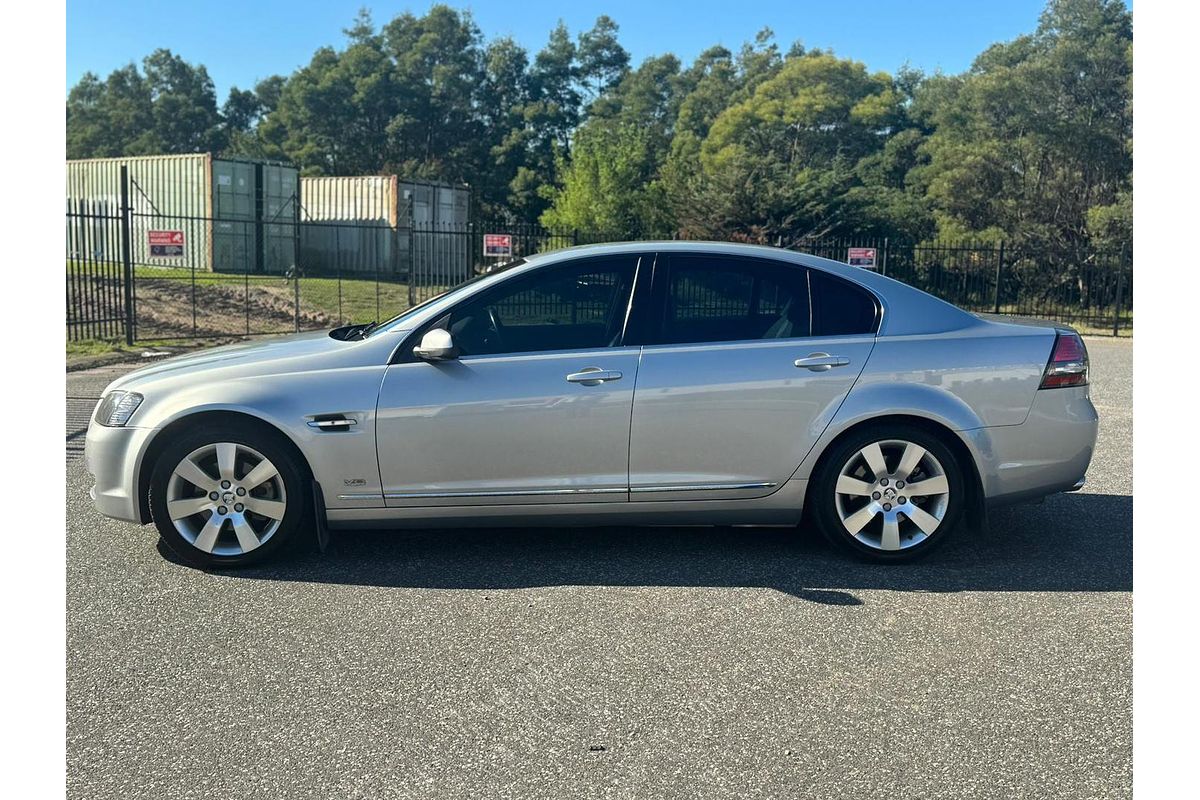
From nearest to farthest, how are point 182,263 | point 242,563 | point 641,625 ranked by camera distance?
point 641,625
point 242,563
point 182,263

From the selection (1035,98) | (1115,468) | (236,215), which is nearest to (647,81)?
(1035,98)

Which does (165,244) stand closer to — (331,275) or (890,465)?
(890,465)

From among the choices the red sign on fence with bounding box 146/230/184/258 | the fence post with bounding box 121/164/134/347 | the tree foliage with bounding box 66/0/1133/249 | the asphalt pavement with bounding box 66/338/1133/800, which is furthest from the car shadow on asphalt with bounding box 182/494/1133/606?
the tree foliage with bounding box 66/0/1133/249

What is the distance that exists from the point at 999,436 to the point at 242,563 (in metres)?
3.81

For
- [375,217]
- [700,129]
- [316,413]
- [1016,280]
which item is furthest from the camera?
[700,129]

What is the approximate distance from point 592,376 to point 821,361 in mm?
1149

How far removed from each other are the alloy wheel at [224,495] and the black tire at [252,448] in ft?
0.06

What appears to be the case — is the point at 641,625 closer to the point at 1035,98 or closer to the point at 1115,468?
the point at 1115,468

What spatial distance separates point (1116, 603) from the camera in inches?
182

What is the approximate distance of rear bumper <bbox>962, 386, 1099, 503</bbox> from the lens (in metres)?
5.06

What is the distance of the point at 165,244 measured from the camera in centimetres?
1562

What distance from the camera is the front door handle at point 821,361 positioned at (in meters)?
5.03

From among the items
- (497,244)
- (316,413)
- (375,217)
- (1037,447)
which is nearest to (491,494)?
(316,413)

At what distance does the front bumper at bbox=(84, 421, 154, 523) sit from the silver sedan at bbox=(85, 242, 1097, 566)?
1 cm
